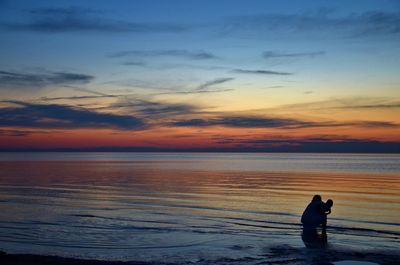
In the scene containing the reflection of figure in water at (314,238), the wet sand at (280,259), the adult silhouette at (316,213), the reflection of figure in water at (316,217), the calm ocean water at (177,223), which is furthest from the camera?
the adult silhouette at (316,213)

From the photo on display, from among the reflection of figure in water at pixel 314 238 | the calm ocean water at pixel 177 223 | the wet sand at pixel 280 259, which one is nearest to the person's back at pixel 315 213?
the reflection of figure in water at pixel 314 238

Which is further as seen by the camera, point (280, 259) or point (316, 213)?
point (316, 213)

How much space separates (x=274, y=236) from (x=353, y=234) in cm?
405

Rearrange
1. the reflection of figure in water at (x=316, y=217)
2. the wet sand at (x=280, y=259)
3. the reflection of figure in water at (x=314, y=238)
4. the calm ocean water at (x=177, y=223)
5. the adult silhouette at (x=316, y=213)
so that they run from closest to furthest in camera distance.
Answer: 1. the wet sand at (x=280, y=259)
2. the calm ocean water at (x=177, y=223)
3. the reflection of figure in water at (x=314, y=238)
4. the reflection of figure in water at (x=316, y=217)
5. the adult silhouette at (x=316, y=213)

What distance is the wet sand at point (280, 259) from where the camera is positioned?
1448 centimetres

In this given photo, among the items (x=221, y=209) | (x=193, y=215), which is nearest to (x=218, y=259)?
(x=193, y=215)

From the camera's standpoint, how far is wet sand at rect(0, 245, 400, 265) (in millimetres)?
14484

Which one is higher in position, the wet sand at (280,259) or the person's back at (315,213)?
the person's back at (315,213)

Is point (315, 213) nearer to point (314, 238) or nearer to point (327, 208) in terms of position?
point (327, 208)

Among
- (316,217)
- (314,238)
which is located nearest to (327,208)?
(316,217)

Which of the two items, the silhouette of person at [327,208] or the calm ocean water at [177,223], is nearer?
the calm ocean water at [177,223]

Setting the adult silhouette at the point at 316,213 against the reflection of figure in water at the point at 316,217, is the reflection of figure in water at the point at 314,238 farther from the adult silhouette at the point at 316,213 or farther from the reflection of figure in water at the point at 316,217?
the adult silhouette at the point at 316,213

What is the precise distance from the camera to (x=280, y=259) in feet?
50.1

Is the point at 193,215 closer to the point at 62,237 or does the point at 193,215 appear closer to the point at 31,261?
the point at 62,237
